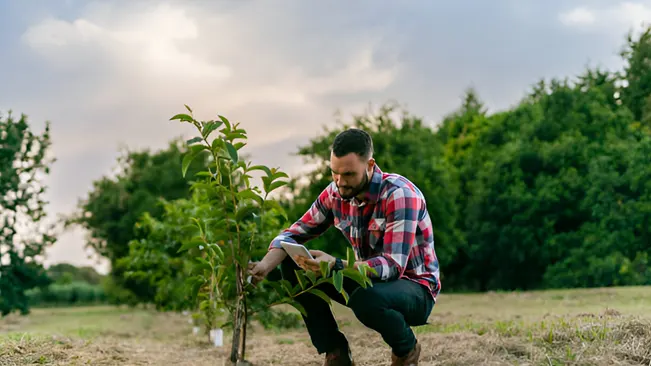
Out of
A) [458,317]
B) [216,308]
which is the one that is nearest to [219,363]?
[216,308]

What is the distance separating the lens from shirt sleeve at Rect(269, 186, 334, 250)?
4.55 metres

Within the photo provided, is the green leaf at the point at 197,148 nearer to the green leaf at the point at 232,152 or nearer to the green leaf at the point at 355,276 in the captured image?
the green leaf at the point at 232,152

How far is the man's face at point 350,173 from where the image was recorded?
4.04 m

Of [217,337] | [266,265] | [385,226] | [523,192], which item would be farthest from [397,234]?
[523,192]

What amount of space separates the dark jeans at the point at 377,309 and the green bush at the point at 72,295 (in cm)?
2769

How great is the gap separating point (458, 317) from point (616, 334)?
472cm

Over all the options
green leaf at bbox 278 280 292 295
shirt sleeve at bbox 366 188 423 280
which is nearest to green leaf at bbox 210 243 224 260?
green leaf at bbox 278 280 292 295

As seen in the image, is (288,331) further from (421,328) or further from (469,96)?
(469,96)

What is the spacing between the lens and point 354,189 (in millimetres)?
4133

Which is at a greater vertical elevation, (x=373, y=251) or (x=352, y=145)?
(x=352, y=145)

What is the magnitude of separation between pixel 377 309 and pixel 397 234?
456mm

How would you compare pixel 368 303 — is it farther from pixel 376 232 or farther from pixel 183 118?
pixel 183 118

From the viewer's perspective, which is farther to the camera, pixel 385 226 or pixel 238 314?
pixel 238 314

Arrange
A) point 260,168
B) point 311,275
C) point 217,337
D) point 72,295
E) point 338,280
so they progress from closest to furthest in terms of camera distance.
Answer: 1. point 338,280
2. point 311,275
3. point 260,168
4. point 217,337
5. point 72,295
